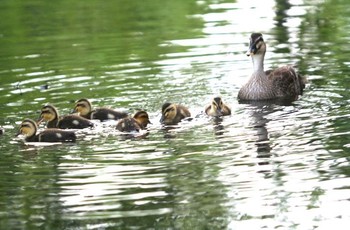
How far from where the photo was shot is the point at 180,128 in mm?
10906

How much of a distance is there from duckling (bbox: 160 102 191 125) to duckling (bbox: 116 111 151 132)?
0.21 metres

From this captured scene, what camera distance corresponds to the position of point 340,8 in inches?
752

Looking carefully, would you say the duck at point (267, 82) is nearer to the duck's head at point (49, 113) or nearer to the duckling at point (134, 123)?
the duckling at point (134, 123)

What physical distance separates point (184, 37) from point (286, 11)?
256cm

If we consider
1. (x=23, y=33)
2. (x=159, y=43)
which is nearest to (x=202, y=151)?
(x=159, y=43)

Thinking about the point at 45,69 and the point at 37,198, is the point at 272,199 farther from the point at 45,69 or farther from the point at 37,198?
the point at 45,69

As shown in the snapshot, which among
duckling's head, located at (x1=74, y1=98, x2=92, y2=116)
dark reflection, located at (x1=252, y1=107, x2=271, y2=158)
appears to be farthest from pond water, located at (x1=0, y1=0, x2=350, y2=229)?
duckling's head, located at (x1=74, y1=98, x2=92, y2=116)

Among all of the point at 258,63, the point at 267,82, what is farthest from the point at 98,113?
the point at 258,63

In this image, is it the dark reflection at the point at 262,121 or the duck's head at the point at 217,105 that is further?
the duck's head at the point at 217,105

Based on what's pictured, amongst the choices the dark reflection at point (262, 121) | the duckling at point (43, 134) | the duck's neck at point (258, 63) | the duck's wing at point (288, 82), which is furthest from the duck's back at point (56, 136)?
the duck's neck at point (258, 63)

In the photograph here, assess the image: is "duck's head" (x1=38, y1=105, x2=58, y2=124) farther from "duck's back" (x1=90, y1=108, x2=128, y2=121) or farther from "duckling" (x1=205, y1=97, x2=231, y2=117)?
"duckling" (x1=205, y1=97, x2=231, y2=117)

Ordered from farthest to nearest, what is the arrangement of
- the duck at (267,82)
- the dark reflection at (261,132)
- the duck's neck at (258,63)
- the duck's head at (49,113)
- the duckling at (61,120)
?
1. the duck's neck at (258,63)
2. the duck at (267,82)
3. the duck's head at (49,113)
4. the duckling at (61,120)
5. the dark reflection at (261,132)

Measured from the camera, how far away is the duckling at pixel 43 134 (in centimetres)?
1050

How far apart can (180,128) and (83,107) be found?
1282 millimetres
